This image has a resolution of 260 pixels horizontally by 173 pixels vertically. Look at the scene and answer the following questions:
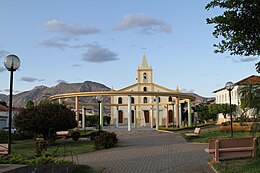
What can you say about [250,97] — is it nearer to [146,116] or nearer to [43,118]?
[43,118]

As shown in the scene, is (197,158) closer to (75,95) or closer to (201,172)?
(201,172)

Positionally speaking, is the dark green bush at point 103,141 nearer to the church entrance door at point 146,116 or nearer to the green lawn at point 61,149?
the green lawn at point 61,149

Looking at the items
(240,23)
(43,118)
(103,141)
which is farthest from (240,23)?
(43,118)

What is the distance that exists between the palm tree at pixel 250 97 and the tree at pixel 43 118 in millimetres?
15376

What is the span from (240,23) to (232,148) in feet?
16.6

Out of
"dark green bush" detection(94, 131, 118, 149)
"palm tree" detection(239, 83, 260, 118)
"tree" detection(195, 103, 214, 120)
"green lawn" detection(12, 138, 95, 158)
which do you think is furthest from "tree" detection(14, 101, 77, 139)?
"tree" detection(195, 103, 214, 120)

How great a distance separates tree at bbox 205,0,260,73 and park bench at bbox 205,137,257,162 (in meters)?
4.09

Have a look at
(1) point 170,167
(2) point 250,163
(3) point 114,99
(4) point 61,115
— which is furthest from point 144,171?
(3) point 114,99

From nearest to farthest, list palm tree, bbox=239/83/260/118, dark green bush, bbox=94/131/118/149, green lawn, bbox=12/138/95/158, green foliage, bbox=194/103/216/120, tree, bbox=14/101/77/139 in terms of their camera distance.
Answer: palm tree, bbox=239/83/260/118 < green lawn, bbox=12/138/95/158 < dark green bush, bbox=94/131/118/149 < tree, bbox=14/101/77/139 < green foliage, bbox=194/103/216/120

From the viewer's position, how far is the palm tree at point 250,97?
9289 mm

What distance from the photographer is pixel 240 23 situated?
305 inches

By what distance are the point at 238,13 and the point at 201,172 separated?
16.4ft

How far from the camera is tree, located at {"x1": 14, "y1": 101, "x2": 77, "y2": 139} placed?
22875 millimetres

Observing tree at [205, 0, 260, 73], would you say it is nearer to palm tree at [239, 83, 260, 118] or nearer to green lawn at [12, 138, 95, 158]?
palm tree at [239, 83, 260, 118]
